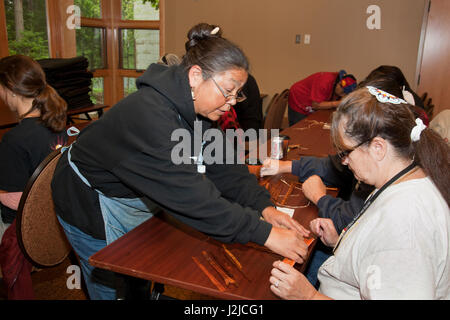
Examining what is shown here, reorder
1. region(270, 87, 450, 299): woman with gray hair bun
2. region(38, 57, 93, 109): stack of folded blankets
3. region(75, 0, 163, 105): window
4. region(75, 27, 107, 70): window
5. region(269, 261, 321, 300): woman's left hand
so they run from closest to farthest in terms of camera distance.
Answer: region(270, 87, 450, 299): woman with gray hair bun → region(269, 261, 321, 300): woman's left hand → region(38, 57, 93, 109): stack of folded blankets → region(75, 27, 107, 70): window → region(75, 0, 163, 105): window

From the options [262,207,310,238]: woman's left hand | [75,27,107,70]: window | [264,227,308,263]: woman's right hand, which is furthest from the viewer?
[75,27,107,70]: window

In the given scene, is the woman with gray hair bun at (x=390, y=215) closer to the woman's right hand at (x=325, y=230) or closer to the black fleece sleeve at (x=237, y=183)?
the woman's right hand at (x=325, y=230)

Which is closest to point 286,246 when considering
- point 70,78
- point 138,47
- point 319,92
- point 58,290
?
point 58,290

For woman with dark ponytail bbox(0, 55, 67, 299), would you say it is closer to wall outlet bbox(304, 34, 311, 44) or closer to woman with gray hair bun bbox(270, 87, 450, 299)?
woman with gray hair bun bbox(270, 87, 450, 299)

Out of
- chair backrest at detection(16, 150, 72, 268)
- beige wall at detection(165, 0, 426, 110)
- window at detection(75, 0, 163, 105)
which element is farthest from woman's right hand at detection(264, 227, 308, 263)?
window at detection(75, 0, 163, 105)

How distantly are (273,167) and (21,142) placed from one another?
4.19ft

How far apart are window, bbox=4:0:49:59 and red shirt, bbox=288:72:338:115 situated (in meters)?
3.23

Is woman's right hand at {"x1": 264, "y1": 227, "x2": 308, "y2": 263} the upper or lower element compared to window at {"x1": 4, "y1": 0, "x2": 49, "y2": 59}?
lower

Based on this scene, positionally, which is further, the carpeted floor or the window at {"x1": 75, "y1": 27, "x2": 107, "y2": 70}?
the window at {"x1": 75, "y1": 27, "x2": 107, "y2": 70}

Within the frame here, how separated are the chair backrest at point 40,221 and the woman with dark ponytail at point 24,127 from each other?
263mm

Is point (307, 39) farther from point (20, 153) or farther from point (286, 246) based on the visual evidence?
point (286, 246)

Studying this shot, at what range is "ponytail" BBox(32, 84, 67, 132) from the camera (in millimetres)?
1933
